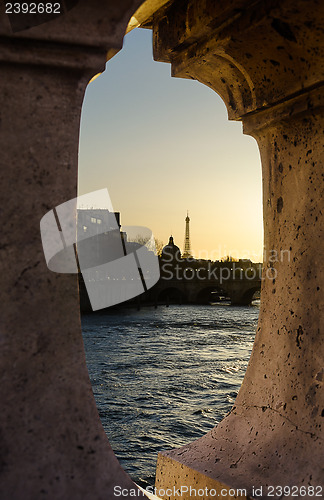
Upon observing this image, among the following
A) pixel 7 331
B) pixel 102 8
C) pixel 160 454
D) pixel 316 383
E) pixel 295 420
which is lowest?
pixel 160 454

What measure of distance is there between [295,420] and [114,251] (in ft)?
188

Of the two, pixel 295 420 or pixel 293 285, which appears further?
pixel 293 285

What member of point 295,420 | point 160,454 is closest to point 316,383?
point 295,420

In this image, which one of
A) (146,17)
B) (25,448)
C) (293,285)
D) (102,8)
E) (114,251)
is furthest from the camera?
(114,251)

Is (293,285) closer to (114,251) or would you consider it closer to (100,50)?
(100,50)

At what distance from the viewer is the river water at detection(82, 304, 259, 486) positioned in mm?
16750

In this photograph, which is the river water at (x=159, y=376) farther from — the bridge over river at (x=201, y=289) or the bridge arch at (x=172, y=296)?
the bridge arch at (x=172, y=296)

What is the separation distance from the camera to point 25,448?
1524 mm

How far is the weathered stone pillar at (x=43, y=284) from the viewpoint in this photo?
1.53 meters

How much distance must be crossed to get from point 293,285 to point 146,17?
1.35 m

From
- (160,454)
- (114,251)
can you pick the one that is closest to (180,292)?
(114,251)

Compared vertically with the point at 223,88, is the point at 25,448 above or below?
below

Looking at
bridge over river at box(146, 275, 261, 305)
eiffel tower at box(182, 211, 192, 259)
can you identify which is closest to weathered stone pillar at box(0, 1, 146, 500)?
bridge over river at box(146, 275, 261, 305)

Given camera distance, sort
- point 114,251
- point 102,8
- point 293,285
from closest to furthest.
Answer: point 102,8 → point 293,285 → point 114,251
